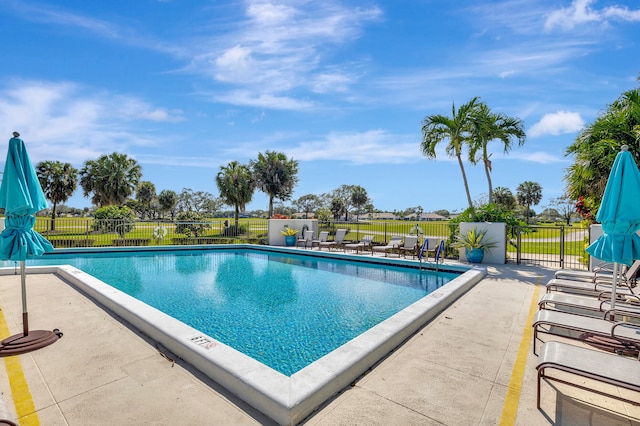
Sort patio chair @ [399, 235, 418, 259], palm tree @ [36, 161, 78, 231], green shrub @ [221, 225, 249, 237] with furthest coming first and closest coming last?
palm tree @ [36, 161, 78, 231] → green shrub @ [221, 225, 249, 237] → patio chair @ [399, 235, 418, 259]

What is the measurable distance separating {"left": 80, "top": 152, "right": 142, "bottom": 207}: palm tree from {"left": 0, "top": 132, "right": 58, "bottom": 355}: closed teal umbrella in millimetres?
29709

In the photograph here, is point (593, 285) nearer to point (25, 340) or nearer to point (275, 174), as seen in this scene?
point (25, 340)

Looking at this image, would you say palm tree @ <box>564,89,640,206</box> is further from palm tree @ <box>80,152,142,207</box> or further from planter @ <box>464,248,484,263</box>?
palm tree @ <box>80,152,142,207</box>

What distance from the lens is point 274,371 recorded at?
314cm

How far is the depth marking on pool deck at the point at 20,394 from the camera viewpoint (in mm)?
2586

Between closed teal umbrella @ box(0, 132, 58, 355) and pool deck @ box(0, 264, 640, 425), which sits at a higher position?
closed teal umbrella @ box(0, 132, 58, 355)

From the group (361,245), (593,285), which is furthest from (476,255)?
(593,285)

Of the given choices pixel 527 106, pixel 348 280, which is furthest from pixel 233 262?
pixel 527 106

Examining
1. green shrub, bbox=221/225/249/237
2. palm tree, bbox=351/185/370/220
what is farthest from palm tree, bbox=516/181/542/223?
green shrub, bbox=221/225/249/237

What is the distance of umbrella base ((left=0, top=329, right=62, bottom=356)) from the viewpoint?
151 inches

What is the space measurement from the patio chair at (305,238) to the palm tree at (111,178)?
21.9 metres

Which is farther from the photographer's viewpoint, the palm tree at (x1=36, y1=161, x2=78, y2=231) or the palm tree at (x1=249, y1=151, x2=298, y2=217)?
the palm tree at (x1=36, y1=161, x2=78, y2=231)

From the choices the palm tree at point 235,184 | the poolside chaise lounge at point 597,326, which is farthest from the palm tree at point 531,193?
the poolside chaise lounge at point 597,326

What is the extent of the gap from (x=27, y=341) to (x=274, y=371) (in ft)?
10.7
